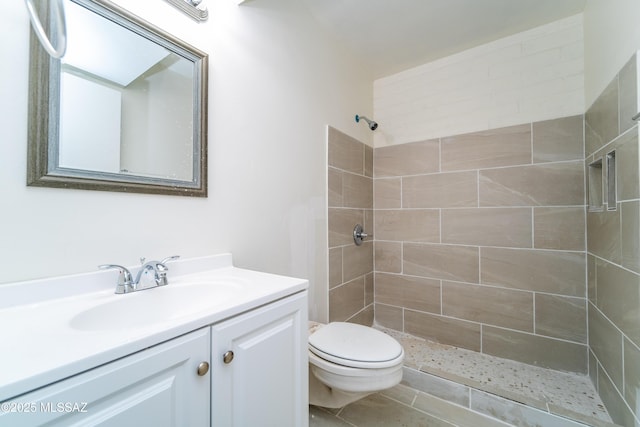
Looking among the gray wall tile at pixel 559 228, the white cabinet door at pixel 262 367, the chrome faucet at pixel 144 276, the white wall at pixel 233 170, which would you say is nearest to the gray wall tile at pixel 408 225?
the gray wall tile at pixel 559 228

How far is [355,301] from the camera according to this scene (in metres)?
2.05

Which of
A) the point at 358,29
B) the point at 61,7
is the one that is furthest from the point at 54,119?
the point at 358,29

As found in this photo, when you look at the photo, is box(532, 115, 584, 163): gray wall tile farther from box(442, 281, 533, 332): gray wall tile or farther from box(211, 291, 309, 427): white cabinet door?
box(211, 291, 309, 427): white cabinet door

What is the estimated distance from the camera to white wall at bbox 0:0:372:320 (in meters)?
0.67

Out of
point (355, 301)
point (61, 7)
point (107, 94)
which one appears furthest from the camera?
point (355, 301)

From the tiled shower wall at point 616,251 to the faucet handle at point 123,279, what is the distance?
1872 mm

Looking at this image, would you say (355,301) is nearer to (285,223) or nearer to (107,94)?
(285,223)

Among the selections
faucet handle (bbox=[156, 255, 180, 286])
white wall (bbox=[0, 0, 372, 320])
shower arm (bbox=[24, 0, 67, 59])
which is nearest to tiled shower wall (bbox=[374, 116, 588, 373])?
white wall (bbox=[0, 0, 372, 320])

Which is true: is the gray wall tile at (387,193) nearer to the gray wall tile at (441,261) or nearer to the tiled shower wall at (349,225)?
the tiled shower wall at (349,225)

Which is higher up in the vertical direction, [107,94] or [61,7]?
[61,7]

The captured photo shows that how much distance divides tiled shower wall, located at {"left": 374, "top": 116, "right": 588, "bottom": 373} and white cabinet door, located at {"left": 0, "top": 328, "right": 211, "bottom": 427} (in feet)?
6.22

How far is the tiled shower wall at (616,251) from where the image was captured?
39.9 inches

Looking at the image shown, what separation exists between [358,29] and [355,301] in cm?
206

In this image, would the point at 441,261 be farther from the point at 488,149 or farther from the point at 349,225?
the point at 488,149
